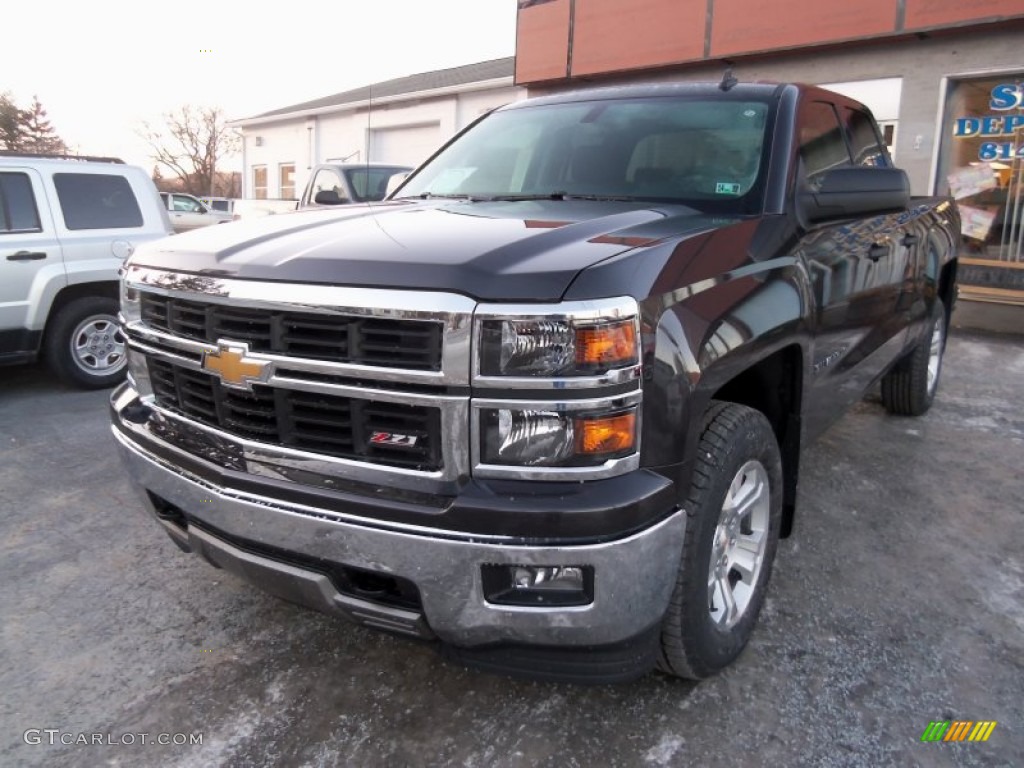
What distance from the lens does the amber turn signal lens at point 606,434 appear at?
190cm

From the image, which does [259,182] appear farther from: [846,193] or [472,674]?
[472,674]

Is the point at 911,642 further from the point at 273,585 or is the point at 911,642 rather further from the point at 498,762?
the point at 273,585

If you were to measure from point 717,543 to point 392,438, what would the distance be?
41.6 inches

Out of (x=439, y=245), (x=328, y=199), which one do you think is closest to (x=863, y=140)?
(x=328, y=199)

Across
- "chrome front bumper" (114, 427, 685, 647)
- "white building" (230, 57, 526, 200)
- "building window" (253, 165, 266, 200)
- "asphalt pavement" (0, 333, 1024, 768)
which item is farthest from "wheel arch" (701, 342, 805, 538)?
"building window" (253, 165, 266, 200)

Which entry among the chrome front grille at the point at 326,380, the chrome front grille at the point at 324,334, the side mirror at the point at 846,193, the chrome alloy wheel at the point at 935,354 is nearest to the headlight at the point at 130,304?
the chrome front grille at the point at 326,380

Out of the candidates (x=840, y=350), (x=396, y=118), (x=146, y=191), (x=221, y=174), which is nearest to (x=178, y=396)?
(x=840, y=350)

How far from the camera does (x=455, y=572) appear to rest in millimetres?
1941

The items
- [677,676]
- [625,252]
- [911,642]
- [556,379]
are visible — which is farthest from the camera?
[911,642]

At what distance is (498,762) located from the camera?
2193 millimetres

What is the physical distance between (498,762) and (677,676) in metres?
0.61

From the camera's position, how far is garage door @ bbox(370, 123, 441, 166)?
20625 millimetres

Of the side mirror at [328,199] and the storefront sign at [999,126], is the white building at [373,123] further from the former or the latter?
the side mirror at [328,199]

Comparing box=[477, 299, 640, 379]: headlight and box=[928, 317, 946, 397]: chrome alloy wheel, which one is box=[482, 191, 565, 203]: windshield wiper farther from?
box=[928, 317, 946, 397]: chrome alloy wheel
